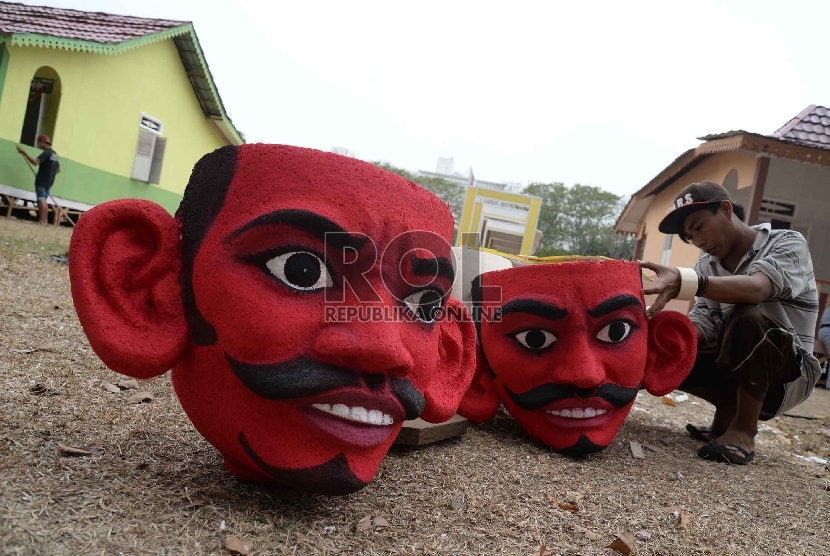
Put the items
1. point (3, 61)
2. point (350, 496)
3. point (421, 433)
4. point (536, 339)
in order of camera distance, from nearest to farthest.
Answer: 1. point (350, 496)
2. point (421, 433)
3. point (536, 339)
4. point (3, 61)

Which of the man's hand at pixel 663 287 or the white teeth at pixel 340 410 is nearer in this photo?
the white teeth at pixel 340 410

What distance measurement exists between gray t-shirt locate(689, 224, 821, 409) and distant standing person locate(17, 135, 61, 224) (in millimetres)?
8934

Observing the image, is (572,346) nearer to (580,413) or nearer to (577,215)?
(580,413)

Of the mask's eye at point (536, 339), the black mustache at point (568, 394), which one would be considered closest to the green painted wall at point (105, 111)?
the mask's eye at point (536, 339)

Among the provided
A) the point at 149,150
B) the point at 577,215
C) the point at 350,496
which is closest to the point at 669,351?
the point at 350,496

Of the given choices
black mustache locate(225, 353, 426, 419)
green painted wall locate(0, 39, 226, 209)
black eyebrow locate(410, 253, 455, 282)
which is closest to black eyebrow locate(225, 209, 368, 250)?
black eyebrow locate(410, 253, 455, 282)

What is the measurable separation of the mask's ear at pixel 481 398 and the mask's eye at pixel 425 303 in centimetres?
131

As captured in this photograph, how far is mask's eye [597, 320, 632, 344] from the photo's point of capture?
121 inches

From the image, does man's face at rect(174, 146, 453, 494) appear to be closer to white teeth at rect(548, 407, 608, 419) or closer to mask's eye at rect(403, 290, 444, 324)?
mask's eye at rect(403, 290, 444, 324)

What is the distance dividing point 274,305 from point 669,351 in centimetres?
242

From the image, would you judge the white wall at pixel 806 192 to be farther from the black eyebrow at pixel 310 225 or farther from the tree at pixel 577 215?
the tree at pixel 577 215

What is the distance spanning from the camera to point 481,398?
3.36 meters

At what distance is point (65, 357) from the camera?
10.7 ft

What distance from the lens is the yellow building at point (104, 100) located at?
29.2 feet
